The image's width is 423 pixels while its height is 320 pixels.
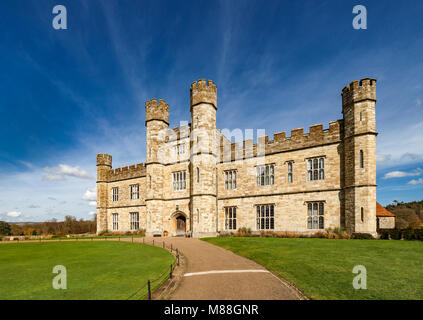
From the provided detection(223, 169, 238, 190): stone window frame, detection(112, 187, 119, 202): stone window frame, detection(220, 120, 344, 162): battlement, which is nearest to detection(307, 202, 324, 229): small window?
detection(220, 120, 344, 162): battlement

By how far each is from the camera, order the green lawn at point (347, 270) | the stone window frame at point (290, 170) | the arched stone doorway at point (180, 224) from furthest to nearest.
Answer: the arched stone doorway at point (180, 224)
the stone window frame at point (290, 170)
the green lawn at point (347, 270)

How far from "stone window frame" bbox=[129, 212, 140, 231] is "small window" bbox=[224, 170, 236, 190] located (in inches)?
540

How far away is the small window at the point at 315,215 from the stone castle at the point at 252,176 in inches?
3.0

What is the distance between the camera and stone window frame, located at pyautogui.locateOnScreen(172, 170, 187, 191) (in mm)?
25078

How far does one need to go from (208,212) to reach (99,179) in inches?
775

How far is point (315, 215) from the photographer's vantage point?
18609 mm

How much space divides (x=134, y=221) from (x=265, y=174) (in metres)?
18.9

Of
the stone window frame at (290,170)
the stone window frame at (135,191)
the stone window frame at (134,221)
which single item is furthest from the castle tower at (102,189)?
the stone window frame at (290,170)

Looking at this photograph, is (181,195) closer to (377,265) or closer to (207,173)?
(207,173)

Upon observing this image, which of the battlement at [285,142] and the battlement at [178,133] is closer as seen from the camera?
the battlement at [285,142]

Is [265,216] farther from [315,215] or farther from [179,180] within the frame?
[179,180]

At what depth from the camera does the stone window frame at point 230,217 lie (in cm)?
2236

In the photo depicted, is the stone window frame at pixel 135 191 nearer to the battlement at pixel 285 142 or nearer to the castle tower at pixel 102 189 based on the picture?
the castle tower at pixel 102 189

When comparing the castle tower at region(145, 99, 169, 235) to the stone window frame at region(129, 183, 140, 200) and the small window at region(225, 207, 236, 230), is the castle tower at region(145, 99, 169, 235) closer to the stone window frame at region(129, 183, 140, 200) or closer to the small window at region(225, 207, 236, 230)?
the stone window frame at region(129, 183, 140, 200)
